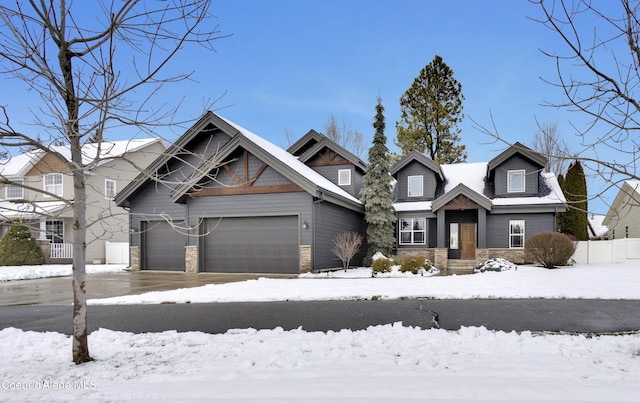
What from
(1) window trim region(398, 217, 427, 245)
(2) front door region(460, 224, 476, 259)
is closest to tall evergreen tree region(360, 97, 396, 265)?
(1) window trim region(398, 217, 427, 245)

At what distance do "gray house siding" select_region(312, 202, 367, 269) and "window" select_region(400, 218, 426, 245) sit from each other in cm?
331

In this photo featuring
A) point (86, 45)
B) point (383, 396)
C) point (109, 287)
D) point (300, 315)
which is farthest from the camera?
point (109, 287)

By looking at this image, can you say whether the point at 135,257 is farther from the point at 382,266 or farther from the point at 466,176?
the point at 466,176

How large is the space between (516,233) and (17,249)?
85.9 ft

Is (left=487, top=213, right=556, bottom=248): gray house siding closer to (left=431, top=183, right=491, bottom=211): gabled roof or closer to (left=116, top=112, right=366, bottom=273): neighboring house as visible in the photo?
(left=431, top=183, right=491, bottom=211): gabled roof

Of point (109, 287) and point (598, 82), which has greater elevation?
point (598, 82)

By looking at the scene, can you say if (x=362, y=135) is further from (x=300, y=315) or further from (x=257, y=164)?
(x=300, y=315)

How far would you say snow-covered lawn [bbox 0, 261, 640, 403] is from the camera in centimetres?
376

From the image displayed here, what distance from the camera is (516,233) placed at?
68.5 feet

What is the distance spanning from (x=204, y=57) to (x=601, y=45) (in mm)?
5071

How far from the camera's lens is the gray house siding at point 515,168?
2134 cm

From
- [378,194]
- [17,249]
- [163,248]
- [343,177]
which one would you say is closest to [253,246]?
[163,248]

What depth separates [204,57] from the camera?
19.6 ft

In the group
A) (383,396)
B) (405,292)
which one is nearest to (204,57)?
(383,396)
